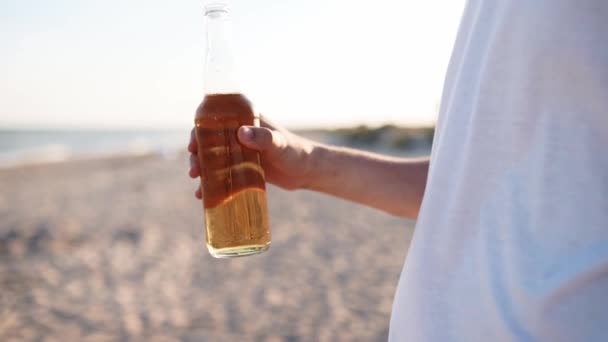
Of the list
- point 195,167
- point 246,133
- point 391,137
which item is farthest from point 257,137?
point 391,137

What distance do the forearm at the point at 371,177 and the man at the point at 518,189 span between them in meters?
0.48

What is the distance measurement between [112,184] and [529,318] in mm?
14358

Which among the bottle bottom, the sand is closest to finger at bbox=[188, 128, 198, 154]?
the bottle bottom

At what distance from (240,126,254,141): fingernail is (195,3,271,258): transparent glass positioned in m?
0.07

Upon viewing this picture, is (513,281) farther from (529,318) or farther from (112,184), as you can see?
(112,184)

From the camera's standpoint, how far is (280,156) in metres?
1.70

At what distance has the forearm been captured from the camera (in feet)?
5.60

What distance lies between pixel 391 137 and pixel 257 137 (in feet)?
93.8

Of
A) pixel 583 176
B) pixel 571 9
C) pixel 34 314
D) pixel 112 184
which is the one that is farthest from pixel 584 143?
pixel 112 184

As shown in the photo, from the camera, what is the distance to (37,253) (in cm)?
713

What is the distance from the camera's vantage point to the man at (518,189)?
1.01m

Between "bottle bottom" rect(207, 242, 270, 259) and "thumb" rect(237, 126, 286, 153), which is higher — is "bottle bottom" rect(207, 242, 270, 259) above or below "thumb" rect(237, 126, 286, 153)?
below

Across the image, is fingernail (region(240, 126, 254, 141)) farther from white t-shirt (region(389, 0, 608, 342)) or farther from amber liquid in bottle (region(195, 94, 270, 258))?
white t-shirt (region(389, 0, 608, 342))

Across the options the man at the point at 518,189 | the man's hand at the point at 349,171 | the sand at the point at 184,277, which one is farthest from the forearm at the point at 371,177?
the sand at the point at 184,277
